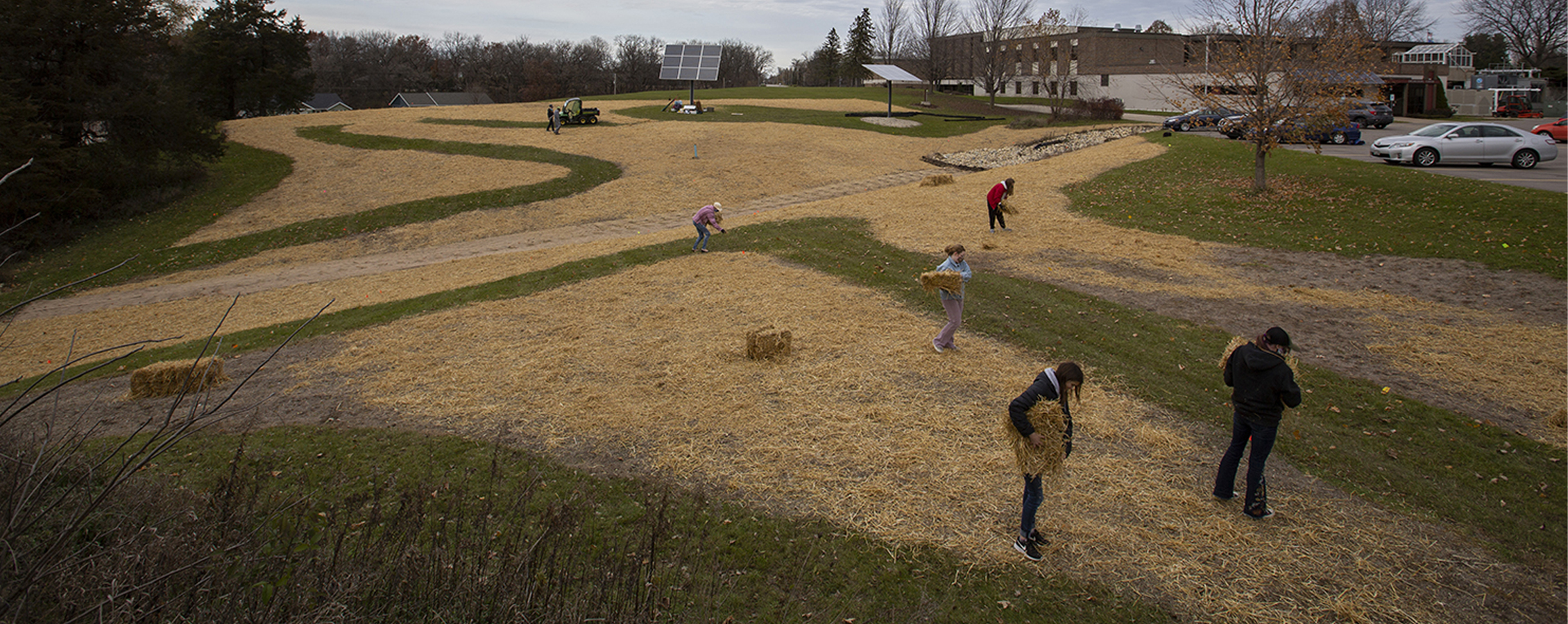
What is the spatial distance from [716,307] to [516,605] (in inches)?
400

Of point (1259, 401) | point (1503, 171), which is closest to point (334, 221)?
point (1259, 401)

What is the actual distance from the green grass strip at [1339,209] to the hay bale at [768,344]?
44.7 ft

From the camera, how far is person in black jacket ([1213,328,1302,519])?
7.17 meters

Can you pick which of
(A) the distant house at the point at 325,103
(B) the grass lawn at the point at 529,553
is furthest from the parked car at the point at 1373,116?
(A) the distant house at the point at 325,103

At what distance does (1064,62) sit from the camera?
214 ft

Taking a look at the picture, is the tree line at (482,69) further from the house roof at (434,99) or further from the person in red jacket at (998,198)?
the person in red jacket at (998,198)

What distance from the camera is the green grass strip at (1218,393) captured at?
7945 mm

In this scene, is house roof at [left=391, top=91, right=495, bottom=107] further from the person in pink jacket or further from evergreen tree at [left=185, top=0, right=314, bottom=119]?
the person in pink jacket

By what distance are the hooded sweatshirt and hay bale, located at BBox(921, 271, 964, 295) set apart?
4.12 metres

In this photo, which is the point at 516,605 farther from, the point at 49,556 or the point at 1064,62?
the point at 1064,62

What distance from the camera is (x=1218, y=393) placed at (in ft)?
34.7

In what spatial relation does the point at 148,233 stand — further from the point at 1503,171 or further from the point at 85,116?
the point at 1503,171

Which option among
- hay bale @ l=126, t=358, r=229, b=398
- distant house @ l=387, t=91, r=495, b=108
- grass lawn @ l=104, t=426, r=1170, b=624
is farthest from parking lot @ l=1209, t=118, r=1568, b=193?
distant house @ l=387, t=91, r=495, b=108

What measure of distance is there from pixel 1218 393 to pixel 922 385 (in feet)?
13.3
